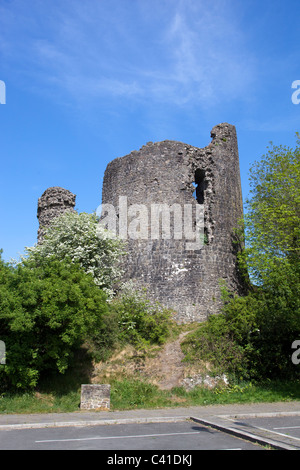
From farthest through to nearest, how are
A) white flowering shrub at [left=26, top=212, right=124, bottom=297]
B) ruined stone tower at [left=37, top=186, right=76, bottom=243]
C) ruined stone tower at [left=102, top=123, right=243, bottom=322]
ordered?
1. ruined stone tower at [left=37, top=186, right=76, bottom=243]
2. ruined stone tower at [left=102, top=123, right=243, bottom=322]
3. white flowering shrub at [left=26, top=212, right=124, bottom=297]

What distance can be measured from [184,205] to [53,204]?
8.23 meters

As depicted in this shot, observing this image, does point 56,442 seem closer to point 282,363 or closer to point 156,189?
point 282,363

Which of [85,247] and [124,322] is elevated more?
[85,247]

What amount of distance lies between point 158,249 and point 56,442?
1383 centimetres

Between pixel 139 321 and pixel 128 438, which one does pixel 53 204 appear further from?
pixel 128 438

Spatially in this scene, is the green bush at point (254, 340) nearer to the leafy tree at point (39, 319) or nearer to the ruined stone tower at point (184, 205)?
the ruined stone tower at point (184, 205)

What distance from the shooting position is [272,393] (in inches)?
577

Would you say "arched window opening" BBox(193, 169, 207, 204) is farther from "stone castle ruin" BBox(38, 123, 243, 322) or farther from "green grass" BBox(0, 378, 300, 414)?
"green grass" BBox(0, 378, 300, 414)

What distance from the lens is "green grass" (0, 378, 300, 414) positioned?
43.5 ft

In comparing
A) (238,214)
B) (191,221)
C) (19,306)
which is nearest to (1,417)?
(19,306)

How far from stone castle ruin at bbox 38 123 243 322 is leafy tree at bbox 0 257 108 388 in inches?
248

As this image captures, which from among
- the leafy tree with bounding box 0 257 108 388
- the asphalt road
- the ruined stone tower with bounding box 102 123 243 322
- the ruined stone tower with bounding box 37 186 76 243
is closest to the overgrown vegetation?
Answer: the leafy tree with bounding box 0 257 108 388

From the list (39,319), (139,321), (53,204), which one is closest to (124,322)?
(139,321)

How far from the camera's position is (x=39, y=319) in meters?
14.0
